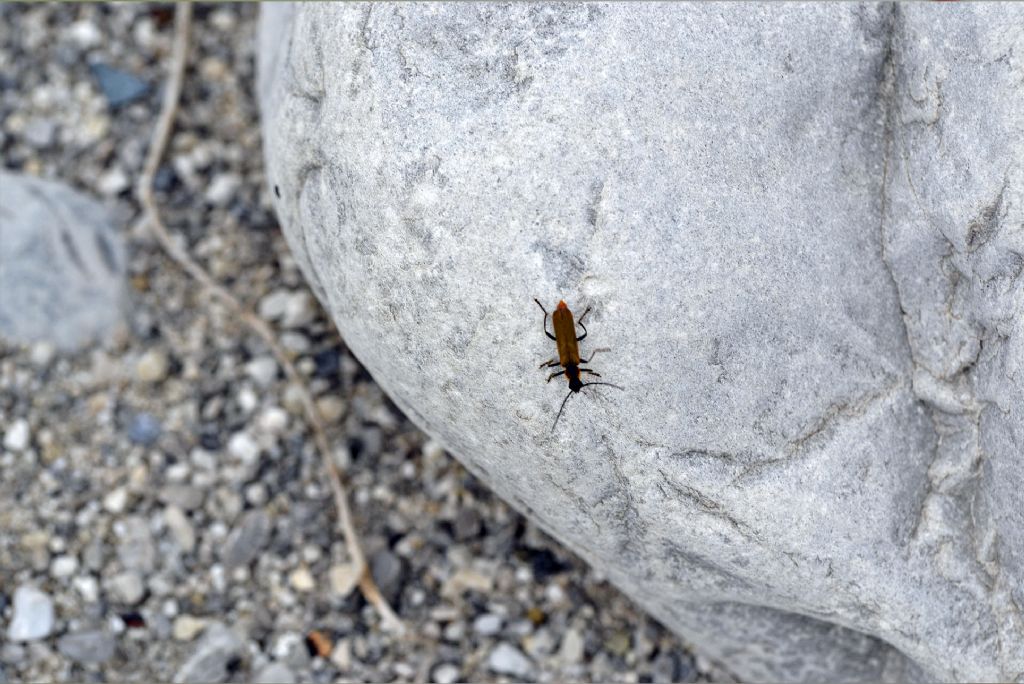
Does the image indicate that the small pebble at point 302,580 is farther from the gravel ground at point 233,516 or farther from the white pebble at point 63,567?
the white pebble at point 63,567

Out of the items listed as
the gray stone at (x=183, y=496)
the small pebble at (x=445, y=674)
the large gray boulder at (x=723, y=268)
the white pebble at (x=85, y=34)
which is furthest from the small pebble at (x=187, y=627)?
the white pebble at (x=85, y=34)

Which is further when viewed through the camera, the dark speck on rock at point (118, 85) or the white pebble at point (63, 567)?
the dark speck on rock at point (118, 85)

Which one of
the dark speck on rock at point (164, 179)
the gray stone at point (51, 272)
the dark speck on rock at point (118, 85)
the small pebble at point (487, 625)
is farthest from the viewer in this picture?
the dark speck on rock at point (118, 85)

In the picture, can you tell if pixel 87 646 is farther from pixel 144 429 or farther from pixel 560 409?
pixel 560 409

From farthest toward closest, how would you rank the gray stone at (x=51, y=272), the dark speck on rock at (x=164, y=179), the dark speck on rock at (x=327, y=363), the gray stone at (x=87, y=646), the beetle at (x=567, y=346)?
the dark speck on rock at (x=164, y=179) < the dark speck on rock at (x=327, y=363) < the gray stone at (x=51, y=272) < the gray stone at (x=87, y=646) < the beetle at (x=567, y=346)

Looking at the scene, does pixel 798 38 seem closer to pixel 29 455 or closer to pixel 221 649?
pixel 221 649
